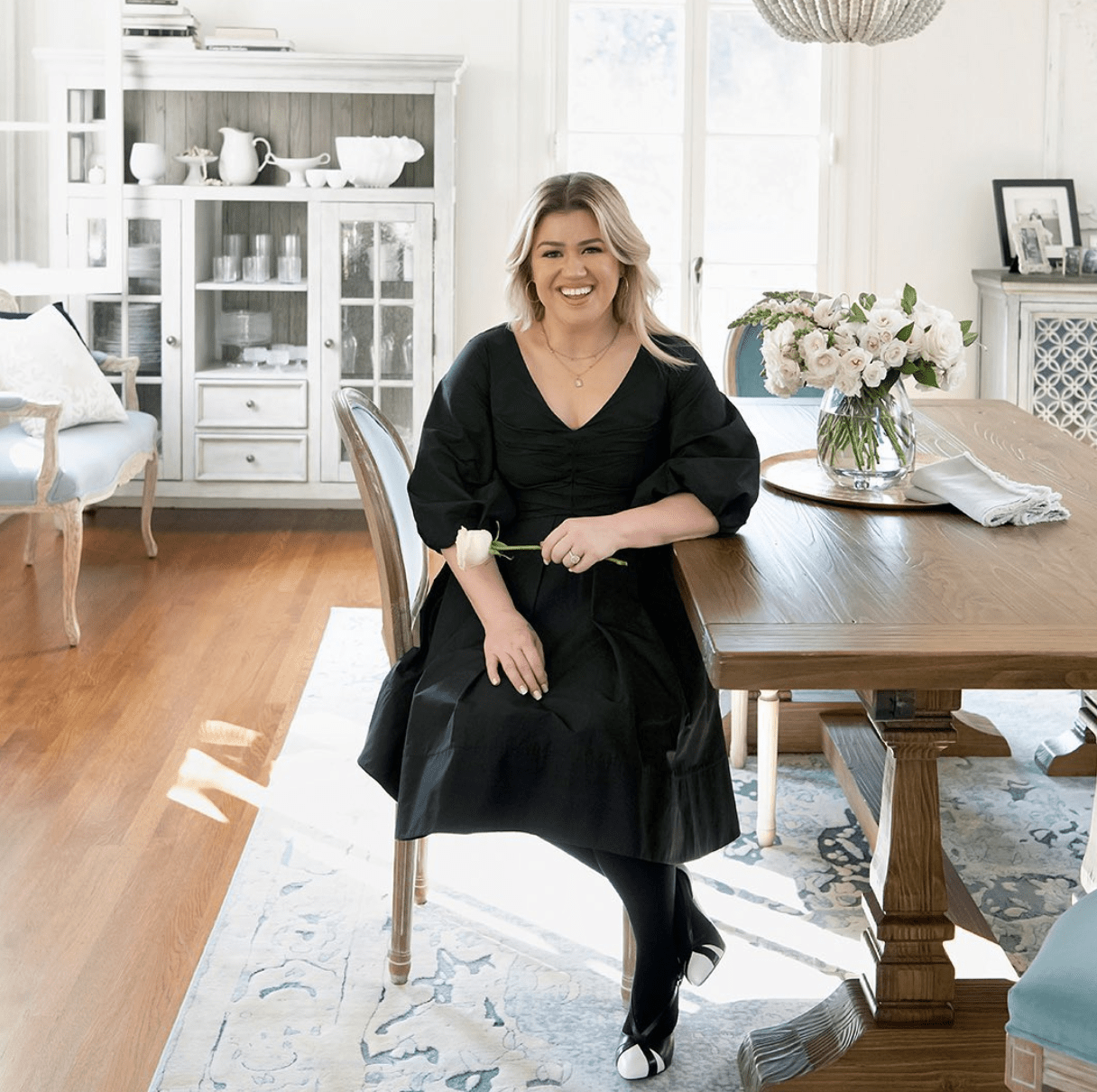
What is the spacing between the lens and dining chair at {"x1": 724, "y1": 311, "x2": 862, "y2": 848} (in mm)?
2793

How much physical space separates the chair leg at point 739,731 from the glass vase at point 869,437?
2.47 feet

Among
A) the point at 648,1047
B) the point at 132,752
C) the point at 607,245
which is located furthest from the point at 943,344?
the point at 132,752

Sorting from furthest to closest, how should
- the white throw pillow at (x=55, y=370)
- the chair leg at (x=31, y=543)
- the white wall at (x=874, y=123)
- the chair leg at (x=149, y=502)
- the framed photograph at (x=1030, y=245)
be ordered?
the white wall at (x=874, y=123), the framed photograph at (x=1030, y=245), the chair leg at (x=149, y=502), the chair leg at (x=31, y=543), the white throw pillow at (x=55, y=370)

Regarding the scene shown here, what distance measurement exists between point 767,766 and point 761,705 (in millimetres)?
119

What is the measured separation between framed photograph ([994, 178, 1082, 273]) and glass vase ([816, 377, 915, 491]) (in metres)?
3.44

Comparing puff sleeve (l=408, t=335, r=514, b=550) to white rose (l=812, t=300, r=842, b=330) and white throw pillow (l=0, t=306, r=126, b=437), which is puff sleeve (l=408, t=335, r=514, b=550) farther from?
white throw pillow (l=0, t=306, r=126, b=437)

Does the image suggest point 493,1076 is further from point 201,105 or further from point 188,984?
point 201,105

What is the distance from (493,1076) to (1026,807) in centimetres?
148

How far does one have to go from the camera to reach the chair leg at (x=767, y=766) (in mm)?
2781

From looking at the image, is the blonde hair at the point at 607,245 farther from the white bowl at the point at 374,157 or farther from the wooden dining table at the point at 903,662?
the white bowl at the point at 374,157

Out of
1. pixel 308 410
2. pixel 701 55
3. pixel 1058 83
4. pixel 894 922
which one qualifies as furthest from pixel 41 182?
pixel 894 922

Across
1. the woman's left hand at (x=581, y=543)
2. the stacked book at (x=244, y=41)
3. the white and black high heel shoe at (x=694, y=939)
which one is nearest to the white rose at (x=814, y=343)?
the woman's left hand at (x=581, y=543)

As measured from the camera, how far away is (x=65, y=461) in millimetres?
4219

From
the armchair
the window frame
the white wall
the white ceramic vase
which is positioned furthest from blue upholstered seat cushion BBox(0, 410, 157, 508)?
the window frame
